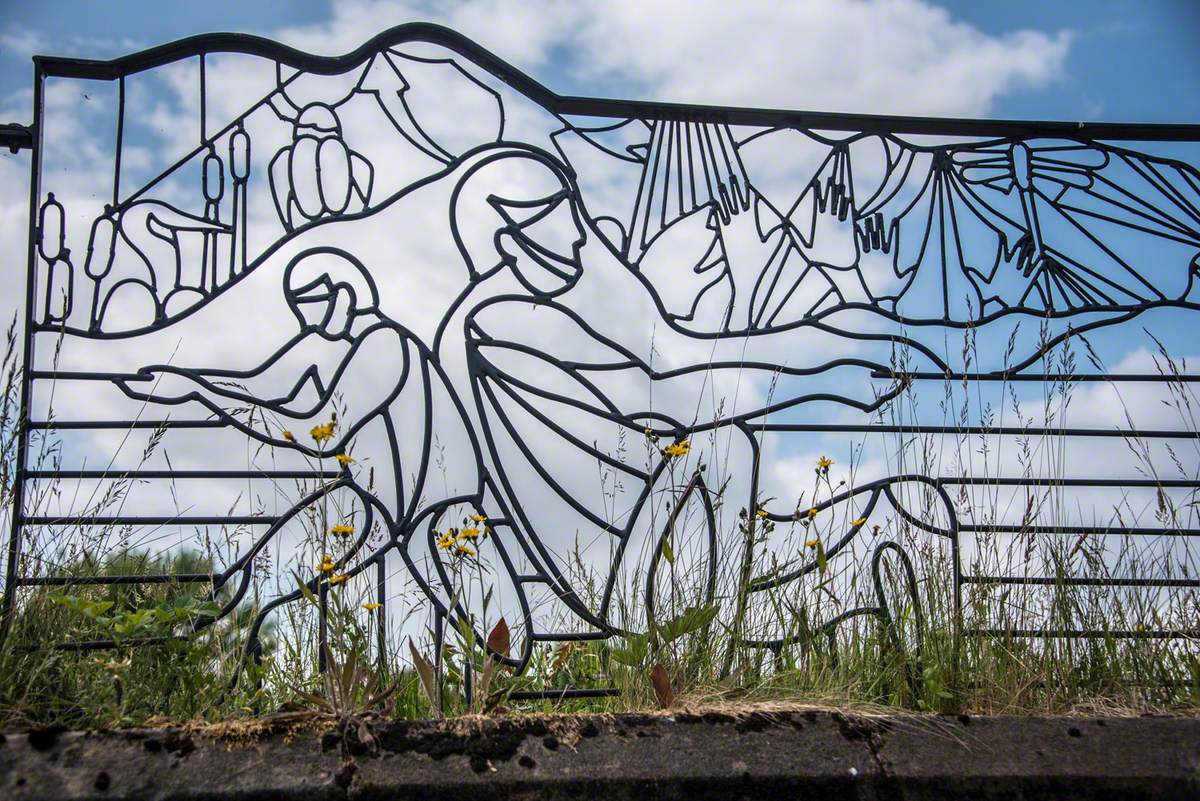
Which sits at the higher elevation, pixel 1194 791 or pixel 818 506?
pixel 818 506

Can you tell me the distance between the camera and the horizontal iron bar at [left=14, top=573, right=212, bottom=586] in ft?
8.91

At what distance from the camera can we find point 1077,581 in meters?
2.98

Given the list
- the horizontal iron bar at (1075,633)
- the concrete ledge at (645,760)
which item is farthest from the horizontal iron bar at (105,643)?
the horizontal iron bar at (1075,633)

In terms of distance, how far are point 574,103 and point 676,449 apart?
106 cm

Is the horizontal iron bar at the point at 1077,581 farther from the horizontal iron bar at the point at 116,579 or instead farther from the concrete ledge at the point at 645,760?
the horizontal iron bar at the point at 116,579

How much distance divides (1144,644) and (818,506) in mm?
873

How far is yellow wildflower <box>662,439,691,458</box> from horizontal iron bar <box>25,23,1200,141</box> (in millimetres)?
986

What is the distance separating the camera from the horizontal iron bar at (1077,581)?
2914 millimetres

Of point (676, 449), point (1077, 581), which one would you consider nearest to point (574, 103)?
point (676, 449)

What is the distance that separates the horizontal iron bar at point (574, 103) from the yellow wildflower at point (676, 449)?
0.99m

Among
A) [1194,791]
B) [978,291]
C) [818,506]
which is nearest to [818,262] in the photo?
[978,291]

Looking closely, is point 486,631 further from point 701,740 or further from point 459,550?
point 701,740

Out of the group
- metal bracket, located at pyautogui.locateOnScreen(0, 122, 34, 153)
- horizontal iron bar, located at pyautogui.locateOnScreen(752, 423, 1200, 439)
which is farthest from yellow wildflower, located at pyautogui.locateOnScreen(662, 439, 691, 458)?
metal bracket, located at pyautogui.locateOnScreen(0, 122, 34, 153)

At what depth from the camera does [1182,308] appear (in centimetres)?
356
